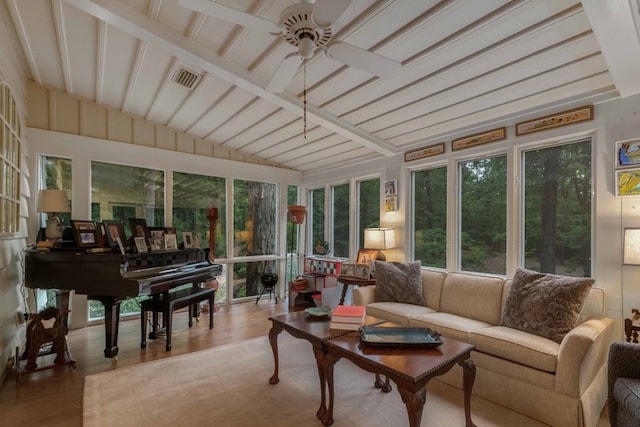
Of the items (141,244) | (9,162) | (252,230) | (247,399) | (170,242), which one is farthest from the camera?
(252,230)

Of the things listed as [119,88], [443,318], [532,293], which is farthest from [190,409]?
[119,88]

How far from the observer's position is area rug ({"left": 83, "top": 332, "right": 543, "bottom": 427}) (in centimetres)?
212

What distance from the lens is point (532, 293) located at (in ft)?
8.55

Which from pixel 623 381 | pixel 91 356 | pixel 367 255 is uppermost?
pixel 367 255

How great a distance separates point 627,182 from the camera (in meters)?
2.53

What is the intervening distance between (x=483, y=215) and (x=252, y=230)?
3.75 meters

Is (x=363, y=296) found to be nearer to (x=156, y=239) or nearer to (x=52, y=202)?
(x=156, y=239)

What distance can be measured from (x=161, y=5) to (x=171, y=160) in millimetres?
2780

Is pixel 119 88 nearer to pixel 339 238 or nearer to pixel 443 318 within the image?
pixel 339 238

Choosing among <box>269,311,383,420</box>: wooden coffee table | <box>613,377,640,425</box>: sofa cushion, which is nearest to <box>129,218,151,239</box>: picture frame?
<box>269,311,383,420</box>: wooden coffee table

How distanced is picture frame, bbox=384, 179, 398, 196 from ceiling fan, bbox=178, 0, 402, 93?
8.52ft

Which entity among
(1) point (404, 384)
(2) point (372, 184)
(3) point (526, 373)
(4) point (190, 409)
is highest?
(2) point (372, 184)

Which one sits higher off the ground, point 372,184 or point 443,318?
point 372,184

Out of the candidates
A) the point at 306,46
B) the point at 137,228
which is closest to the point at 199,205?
the point at 137,228
